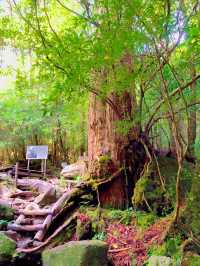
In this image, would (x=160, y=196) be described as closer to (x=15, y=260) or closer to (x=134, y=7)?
(x=15, y=260)

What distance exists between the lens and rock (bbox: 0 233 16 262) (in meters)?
4.41

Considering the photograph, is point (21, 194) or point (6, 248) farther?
point (21, 194)

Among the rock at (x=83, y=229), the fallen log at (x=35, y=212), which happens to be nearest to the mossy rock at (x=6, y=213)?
the fallen log at (x=35, y=212)

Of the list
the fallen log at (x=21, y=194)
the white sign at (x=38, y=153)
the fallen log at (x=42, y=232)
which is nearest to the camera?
the fallen log at (x=42, y=232)

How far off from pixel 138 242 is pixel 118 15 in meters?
2.78

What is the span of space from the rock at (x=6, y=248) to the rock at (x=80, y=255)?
91 centimetres

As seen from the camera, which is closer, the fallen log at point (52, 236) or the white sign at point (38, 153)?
the fallen log at point (52, 236)

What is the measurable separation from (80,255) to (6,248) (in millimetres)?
1433

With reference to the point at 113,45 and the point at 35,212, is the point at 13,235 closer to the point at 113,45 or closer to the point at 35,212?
the point at 35,212

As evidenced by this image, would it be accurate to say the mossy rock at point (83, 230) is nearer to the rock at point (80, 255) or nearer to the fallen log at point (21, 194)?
the rock at point (80, 255)

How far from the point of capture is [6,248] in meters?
4.48

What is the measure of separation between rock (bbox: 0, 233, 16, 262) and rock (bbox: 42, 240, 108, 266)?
0.91 m

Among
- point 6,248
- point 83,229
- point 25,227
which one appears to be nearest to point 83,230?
point 83,229

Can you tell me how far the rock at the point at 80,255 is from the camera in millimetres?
3586
